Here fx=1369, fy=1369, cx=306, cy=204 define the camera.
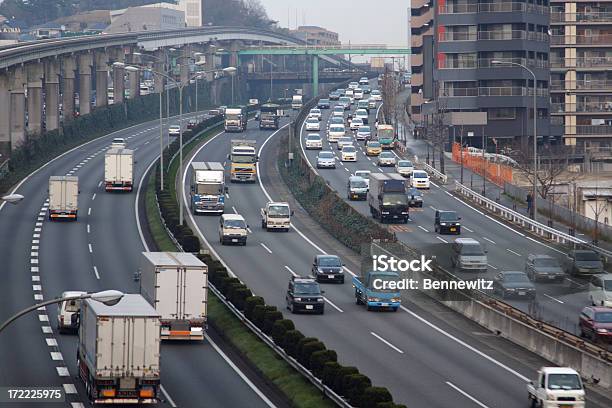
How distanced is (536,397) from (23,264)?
41.1 m

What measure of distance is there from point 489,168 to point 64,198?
43.7 m

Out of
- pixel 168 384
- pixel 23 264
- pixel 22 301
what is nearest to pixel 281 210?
pixel 23 264

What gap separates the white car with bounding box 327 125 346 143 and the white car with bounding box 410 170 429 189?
117 feet

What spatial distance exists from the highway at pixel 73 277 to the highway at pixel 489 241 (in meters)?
16.6

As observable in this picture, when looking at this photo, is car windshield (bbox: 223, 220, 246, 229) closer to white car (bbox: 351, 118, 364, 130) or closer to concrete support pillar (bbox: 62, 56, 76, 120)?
concrete support pillar (bbox: 62, 56, 76, 120)

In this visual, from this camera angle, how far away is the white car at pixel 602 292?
208ft

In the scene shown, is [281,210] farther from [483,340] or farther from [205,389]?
[205,389]

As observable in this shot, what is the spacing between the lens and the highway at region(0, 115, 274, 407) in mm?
49219

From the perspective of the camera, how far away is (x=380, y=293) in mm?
66250

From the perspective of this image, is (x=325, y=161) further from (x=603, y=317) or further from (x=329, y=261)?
(x=603, y=317)

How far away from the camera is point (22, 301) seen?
2657 inches

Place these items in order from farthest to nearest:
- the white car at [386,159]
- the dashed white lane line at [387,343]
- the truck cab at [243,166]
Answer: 1. the white car at [386,159]
2. the truck cab at [243,166]
3. the dashed white lane line at [387,343]

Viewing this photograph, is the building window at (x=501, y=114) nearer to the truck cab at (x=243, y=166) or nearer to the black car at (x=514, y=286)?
the truck cab at (x=243, y=166)

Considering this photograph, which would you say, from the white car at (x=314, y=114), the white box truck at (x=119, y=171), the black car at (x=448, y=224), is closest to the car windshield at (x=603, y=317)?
the black car at (x=448, y=224)
